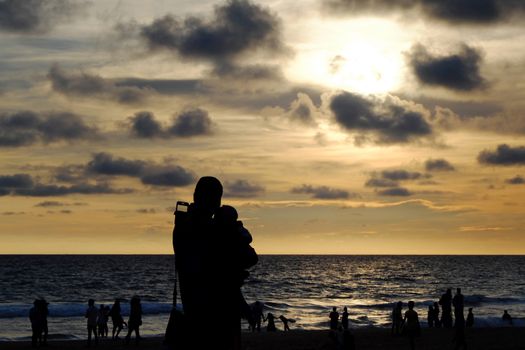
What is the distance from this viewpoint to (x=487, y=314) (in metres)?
60.7

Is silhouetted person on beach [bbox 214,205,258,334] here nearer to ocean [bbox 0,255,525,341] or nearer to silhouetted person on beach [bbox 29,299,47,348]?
silhouetted person on beach [bbox 29,299,47,348]

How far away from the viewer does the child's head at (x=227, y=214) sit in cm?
363

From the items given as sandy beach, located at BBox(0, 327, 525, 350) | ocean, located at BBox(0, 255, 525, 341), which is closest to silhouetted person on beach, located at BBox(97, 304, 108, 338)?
sandy beach, located at BBox(0, 327, 525, 350)

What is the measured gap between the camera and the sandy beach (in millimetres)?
31141

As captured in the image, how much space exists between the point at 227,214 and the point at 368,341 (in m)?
31.3

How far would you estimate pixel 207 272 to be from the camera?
3688 mm

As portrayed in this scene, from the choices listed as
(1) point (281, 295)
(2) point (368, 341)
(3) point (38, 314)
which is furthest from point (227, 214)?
(1) point (281, 295)

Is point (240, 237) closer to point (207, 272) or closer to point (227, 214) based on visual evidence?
point (227, 214)

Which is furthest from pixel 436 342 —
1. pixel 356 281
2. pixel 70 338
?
pixel 356 281

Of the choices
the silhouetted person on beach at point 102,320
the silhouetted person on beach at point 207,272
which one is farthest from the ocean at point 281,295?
the silhouetted person on beach at point 207,272

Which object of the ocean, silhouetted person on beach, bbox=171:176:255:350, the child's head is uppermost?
the child's head

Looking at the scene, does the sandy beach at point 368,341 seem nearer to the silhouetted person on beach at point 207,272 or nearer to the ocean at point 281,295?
the ocean at point 281,295

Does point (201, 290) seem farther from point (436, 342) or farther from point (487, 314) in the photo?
point (487, 314)

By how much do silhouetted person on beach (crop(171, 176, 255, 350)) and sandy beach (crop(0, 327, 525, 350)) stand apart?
2563 cm
